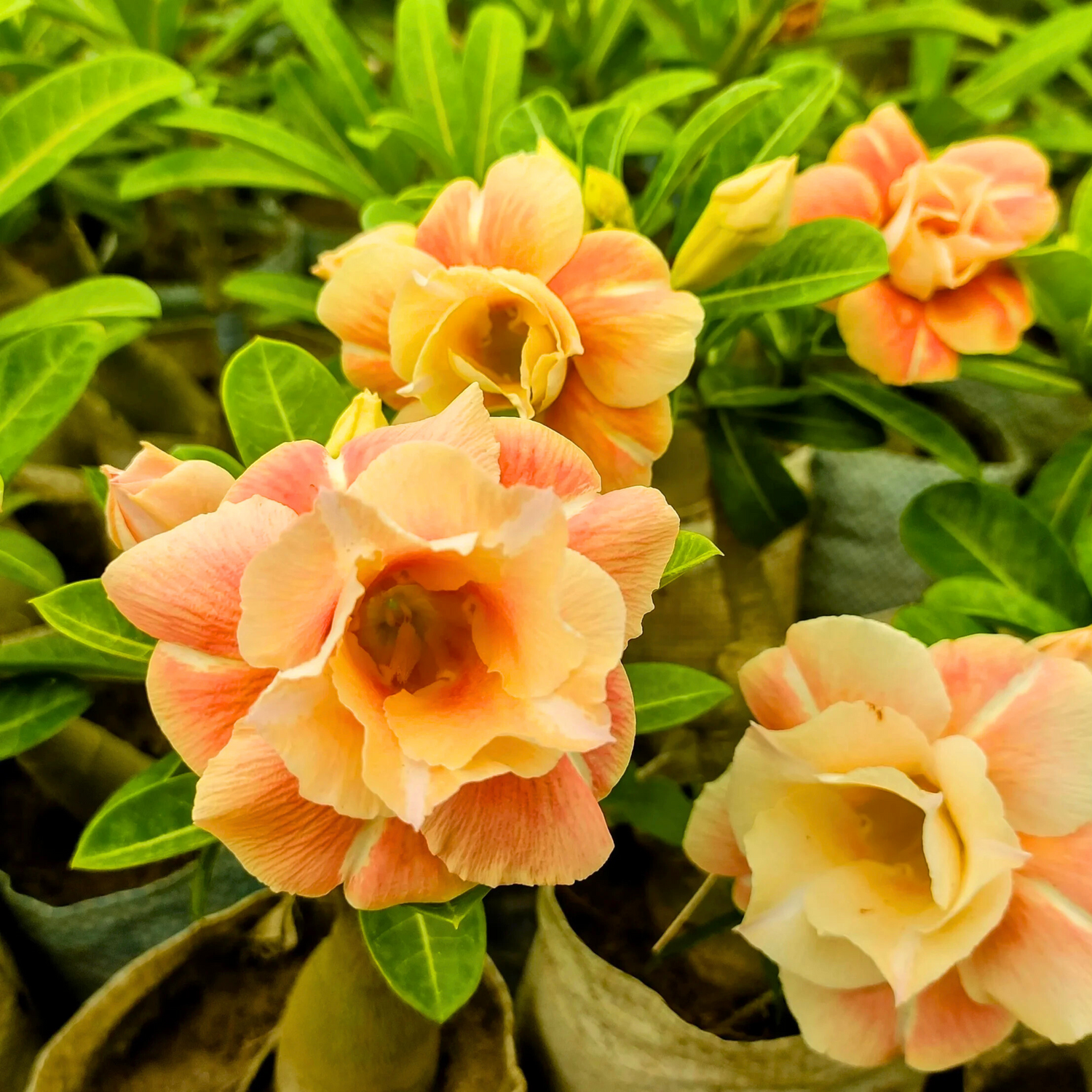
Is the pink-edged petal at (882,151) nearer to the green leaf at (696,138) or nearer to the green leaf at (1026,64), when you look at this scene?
the green leaf at (696,138)

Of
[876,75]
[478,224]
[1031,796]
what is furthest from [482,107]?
[876,75]

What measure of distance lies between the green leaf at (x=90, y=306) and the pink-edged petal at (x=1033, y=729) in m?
0.55

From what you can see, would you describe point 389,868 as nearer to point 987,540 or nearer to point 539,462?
point 539,462

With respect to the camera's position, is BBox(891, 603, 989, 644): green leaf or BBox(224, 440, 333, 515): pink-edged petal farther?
BBox(891, 603, 989, 644): green leaf

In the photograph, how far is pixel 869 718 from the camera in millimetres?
381

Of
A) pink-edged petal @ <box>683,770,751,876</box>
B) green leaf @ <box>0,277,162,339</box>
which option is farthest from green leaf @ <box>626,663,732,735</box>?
green leaf @ <box>0,277,162,339</box>

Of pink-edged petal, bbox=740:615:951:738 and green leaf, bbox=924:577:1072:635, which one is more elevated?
pink-edged petal, bbox=740:615:951:738

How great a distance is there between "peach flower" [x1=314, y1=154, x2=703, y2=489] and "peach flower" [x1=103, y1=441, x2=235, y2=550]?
10 cm

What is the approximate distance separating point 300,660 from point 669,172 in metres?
0.45

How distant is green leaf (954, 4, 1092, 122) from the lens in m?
0.96

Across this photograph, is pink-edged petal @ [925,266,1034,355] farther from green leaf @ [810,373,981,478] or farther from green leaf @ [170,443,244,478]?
green leaf @ [170,443,244,478]

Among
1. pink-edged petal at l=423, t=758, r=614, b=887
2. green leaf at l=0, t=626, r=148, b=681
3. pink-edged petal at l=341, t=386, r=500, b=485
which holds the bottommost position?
green leaf at l=0, t=626, r=148, b=681

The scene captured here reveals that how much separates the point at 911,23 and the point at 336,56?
59 cm

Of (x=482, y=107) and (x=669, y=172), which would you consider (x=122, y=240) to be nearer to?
(x=482, y=107)
